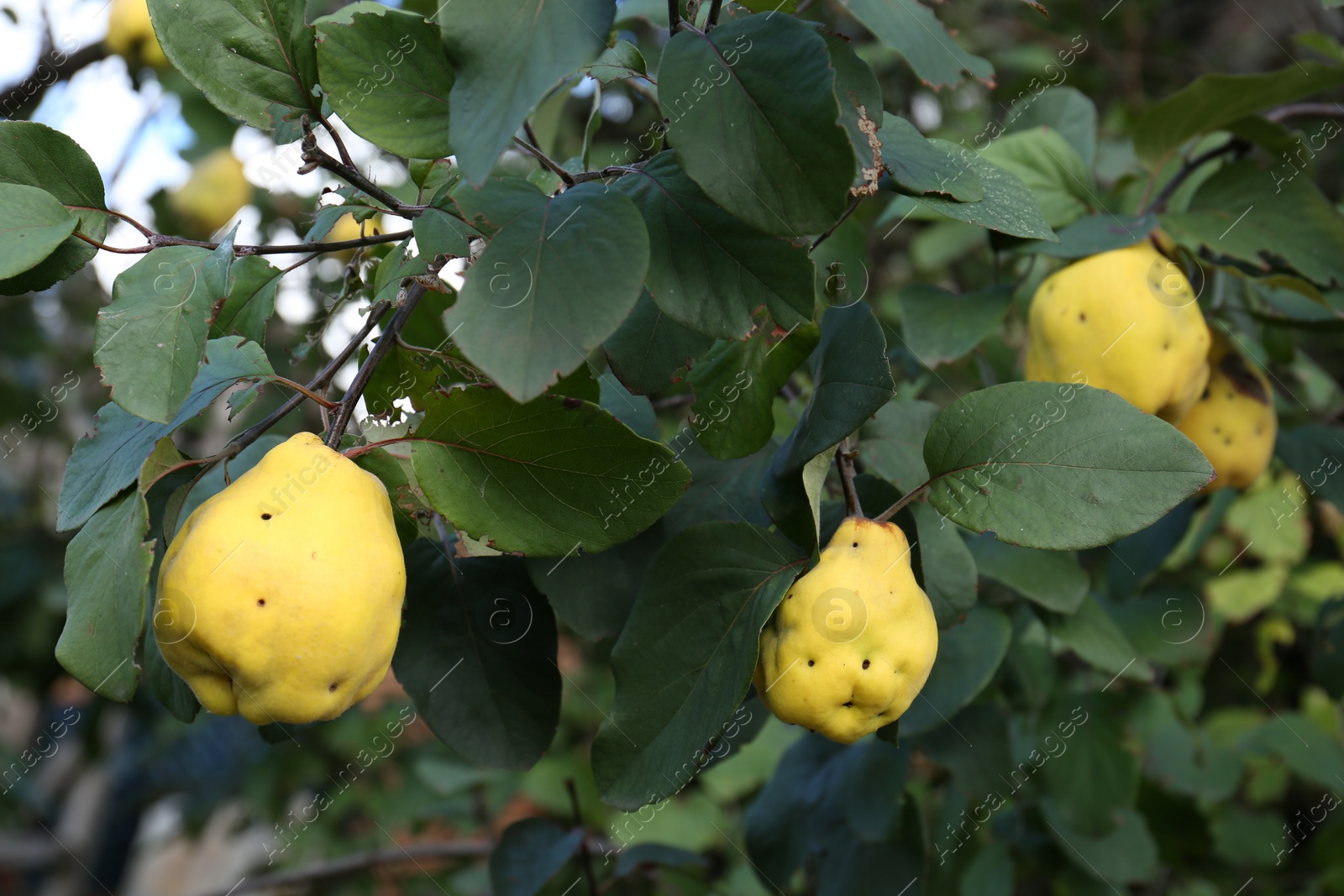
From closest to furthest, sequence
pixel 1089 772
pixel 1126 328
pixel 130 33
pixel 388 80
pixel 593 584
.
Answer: pixel 388 80 → pixel 593 584 → pixel 1126 328 → pixel 1089 772 → pixel 130 33

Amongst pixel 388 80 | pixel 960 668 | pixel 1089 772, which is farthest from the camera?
pixel 1089 772

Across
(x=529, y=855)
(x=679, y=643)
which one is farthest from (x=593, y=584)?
(x=529, y=855)

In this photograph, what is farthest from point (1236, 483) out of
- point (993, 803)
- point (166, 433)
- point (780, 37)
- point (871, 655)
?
point (166, 433)

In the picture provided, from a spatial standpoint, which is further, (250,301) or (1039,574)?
(1039,574)

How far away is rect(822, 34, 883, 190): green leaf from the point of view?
1.97ft

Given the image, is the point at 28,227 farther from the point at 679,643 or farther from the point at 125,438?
the point at 679,643

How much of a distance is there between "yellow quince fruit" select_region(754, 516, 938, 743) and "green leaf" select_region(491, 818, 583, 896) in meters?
0.63

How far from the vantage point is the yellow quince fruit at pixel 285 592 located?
21.0 inches

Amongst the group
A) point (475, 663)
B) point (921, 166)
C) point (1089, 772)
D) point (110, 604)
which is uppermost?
point (921, 166)

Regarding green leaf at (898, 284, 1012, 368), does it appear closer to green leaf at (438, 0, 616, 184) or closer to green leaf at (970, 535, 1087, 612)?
green leaf at (970, 535, 1087, 612)

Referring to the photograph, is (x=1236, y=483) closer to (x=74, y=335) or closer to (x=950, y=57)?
(x=950, y=57)

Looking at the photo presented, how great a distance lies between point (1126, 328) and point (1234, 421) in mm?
246

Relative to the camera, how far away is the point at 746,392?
0.71 metres

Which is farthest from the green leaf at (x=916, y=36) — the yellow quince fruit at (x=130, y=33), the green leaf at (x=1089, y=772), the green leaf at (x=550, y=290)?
the yellow quince fruit at (x=130, y=33)
